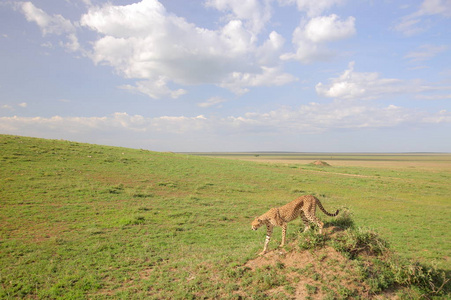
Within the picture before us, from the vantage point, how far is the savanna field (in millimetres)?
6438

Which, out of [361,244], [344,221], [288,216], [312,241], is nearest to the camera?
[361,244]


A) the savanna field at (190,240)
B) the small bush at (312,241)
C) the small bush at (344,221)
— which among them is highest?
the small bush at (344,221)

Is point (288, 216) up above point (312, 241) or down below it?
above

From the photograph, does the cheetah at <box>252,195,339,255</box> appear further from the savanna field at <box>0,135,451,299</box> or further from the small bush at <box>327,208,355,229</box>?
the savanna field at <box>0,135,451,299</box>

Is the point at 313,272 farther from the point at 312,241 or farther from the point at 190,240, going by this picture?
the point at 190,240

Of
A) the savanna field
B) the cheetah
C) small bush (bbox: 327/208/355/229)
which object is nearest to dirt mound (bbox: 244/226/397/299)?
the savanna field

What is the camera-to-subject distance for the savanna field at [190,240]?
6.44 m

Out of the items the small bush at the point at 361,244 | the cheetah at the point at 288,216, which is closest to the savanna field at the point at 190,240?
the small bush at the point at 361,244

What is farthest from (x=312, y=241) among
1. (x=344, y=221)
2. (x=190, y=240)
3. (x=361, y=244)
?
(x=190, y=240)

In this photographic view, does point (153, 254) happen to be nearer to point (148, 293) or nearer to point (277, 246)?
point (148, 293)

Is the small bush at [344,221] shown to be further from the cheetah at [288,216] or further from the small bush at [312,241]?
the small bush at [312,241]

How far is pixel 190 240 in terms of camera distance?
37.4 ft

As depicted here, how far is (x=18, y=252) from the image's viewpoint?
9180 mm

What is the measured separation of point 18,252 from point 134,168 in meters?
18.7
